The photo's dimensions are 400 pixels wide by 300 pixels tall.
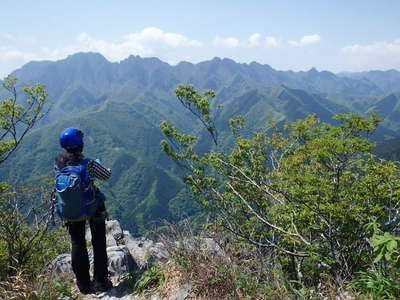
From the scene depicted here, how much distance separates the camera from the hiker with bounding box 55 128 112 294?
5645mm

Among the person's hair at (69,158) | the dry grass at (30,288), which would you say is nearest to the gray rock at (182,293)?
the dry grass at (30,288)

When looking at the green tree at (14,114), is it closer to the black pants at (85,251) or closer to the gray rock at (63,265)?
the gray rock at (63,265)

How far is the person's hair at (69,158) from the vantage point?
5816mm

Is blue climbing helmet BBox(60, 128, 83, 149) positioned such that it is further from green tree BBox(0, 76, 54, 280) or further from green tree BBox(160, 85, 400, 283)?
green tree BBox(0, 76, 54, 280)

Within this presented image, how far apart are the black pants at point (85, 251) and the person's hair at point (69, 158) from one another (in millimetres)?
949

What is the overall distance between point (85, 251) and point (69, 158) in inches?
60.2

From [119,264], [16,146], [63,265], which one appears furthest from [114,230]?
[119,264]

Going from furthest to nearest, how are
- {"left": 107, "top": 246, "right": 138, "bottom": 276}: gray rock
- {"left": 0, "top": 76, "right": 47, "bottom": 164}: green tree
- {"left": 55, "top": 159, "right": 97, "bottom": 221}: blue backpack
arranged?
{"left": 0, "top": 76, "right": 47, "bottom": 164}: green tree → {"left": 107, "top": 246, "right": 138, "bottom": 276}: gray rock → {"left": 55, "top": 159, "right": 97, "bottom": 221}: blue backpack

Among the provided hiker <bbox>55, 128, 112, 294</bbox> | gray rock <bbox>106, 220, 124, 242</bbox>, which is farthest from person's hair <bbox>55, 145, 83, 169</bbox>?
gray rock <bbox>106, 220, 124, 242</bbox>

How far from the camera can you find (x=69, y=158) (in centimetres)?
583

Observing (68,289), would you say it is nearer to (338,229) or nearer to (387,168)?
(338,229)

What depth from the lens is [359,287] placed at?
433 centimetres

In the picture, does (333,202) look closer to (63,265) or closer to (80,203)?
(80,203)

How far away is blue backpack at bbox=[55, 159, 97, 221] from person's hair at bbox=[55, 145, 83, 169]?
0.10m
